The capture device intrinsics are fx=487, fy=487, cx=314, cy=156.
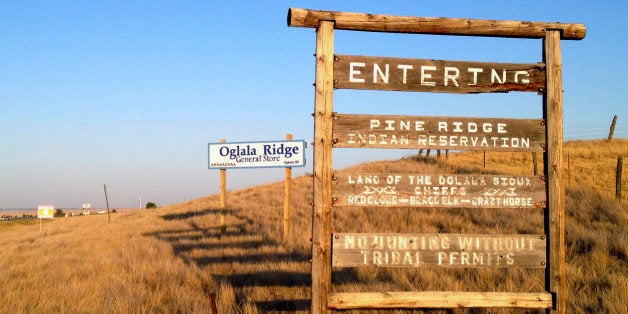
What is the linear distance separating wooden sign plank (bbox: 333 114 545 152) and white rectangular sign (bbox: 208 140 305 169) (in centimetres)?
974

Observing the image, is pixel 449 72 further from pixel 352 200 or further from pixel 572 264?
pixel 572 264

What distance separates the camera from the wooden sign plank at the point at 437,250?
17.7 feet

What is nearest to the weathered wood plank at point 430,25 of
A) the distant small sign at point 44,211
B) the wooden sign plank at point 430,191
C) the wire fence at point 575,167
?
the wooden sign plank at point 430,191

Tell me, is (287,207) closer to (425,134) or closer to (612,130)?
(425,134)

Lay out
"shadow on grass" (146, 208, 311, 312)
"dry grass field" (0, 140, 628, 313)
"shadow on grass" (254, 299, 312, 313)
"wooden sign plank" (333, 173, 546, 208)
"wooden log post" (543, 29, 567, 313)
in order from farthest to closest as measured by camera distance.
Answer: "shadow on grass" (146, 208, 311, 312), "dry grass field" (0, 140, 628, 313), "shadow on grass" (254, 299, 312, 313), "wooden log post" (543, 29, 567, 313), "wooden sign plank" (333, 173, 546, 208)

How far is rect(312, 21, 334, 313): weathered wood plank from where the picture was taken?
538 centimetres

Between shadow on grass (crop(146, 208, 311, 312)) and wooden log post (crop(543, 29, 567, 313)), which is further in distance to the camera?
shadow on grass (crop(146, 208, 311, 312))

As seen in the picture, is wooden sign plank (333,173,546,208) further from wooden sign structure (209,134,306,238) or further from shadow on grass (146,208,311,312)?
wooden sign structure (209,134,306,238)

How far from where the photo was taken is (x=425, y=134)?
5.55 meters

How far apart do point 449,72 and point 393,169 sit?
1924 centimetres

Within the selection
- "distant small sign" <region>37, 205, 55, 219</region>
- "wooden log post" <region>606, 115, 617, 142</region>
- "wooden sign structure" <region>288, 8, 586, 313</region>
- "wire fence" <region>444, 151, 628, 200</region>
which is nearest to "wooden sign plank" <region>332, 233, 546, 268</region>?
"wooden sign structure" <region>288, 8, 586, 313</region>

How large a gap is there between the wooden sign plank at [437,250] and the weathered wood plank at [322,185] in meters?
0.14

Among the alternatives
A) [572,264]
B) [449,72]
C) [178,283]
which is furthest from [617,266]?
[178,283]

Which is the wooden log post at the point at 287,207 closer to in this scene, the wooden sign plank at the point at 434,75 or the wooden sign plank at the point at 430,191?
the wooden sign plank at the point at 430,191
